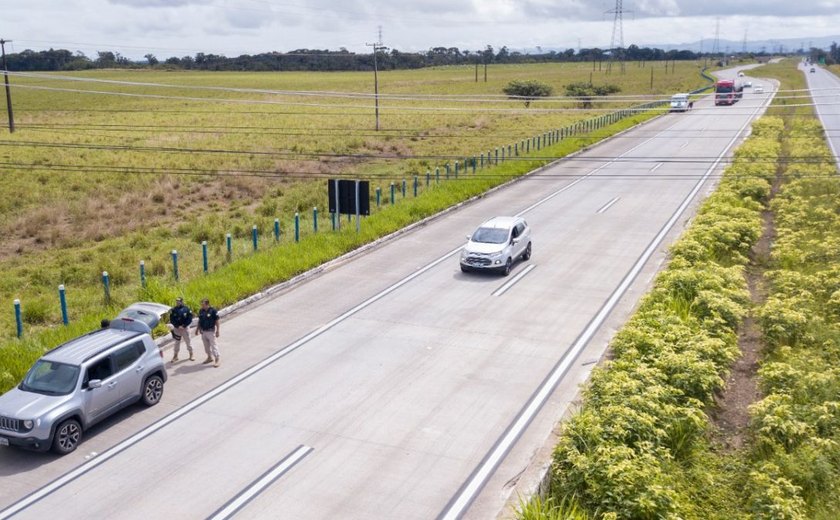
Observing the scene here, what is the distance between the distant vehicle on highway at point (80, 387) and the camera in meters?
11.7

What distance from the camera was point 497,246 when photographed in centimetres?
2175

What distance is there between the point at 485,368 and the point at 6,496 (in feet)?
29.1

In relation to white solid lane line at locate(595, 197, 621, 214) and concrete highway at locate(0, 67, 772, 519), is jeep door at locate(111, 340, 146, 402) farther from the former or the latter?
white solid lane line at locate(595, 197, 621, 214)

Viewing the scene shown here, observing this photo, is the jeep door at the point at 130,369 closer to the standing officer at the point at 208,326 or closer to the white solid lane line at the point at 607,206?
the standing officer at the point at 208,326

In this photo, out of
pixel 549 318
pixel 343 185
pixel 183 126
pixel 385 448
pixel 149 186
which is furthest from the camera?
pixel 183 126

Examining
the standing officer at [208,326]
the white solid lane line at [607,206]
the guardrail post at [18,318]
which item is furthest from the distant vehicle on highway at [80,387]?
the white solid lane line at [607,206]

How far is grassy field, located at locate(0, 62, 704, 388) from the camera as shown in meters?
21.7

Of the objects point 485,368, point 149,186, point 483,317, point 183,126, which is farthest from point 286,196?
→ point 183,126

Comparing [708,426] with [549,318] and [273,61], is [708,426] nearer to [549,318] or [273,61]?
[549,318]

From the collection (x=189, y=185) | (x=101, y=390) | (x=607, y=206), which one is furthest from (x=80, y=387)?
(x=189, y=185)

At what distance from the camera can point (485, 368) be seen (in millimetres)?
15266

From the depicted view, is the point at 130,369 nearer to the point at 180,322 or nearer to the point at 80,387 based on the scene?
the point at 80,387

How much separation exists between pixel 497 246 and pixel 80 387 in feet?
41.7

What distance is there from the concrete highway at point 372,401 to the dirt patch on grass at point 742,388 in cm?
274
